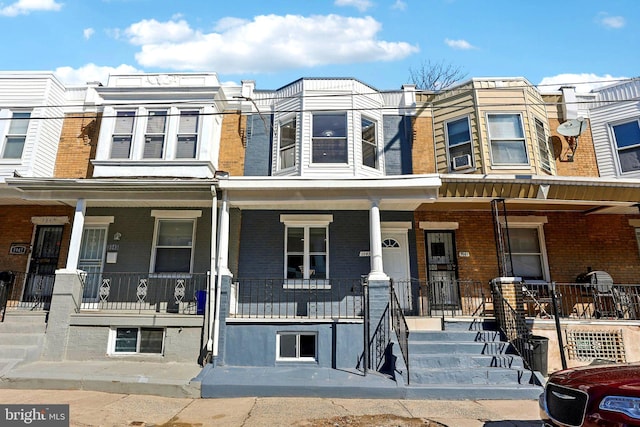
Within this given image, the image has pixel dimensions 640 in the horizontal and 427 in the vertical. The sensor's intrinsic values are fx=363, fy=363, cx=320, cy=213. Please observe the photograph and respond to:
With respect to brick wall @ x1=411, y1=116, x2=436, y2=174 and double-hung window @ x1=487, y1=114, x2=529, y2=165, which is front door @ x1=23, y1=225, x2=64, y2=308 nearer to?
brick wall @ x1=411, y1=116, x2=436, y2=174

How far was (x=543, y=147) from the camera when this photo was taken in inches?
423

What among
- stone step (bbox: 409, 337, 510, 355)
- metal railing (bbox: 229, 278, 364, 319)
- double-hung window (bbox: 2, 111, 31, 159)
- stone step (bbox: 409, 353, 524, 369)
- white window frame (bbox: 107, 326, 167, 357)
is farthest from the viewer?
double-hung window (bbox: 2, 111, 31, 159)

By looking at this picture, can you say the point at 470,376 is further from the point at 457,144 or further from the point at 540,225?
the point at 457,144

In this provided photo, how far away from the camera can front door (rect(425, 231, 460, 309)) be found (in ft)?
32.0

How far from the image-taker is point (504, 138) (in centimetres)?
1034

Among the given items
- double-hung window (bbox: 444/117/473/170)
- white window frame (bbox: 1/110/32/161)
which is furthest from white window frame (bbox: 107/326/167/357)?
double-hung window (bbox: 444/117/473/170)

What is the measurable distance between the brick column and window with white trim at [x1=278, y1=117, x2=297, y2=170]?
19.4 ft

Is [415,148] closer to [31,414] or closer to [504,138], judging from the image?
[504,138]

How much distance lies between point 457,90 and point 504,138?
2.08 meters

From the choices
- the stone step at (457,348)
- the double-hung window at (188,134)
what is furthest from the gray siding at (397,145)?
the double-hung window at (188,134)

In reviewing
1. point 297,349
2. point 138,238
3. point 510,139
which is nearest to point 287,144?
point 138,238

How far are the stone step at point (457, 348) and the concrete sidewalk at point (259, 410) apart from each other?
3.89 ft

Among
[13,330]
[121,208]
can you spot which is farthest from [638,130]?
[13,330]

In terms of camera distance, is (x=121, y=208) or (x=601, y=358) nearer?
(x=601, y=358)
